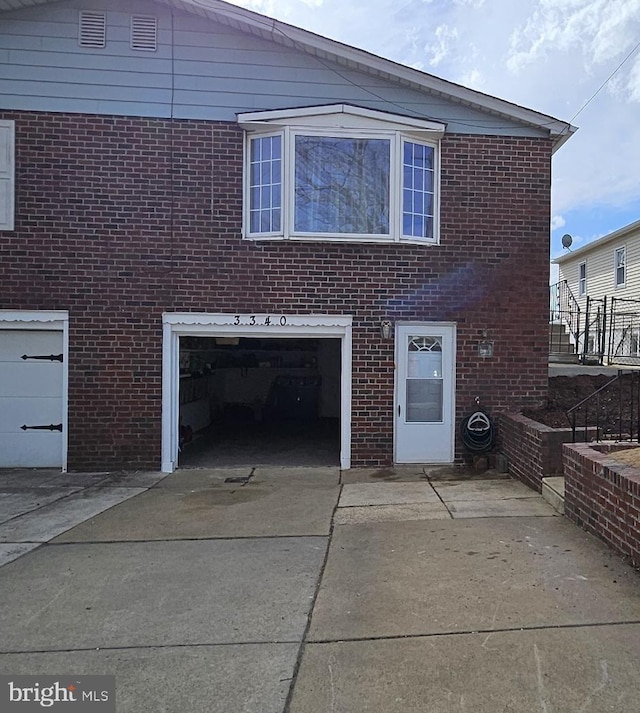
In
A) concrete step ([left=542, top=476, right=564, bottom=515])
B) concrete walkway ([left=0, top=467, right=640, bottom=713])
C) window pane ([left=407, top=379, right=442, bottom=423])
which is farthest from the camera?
window pane ([left=407, top=379, right=442, bottom=423])

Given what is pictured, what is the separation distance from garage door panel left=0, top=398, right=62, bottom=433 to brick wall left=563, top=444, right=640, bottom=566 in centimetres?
683

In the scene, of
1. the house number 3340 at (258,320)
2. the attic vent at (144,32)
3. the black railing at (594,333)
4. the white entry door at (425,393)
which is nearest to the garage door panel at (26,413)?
the house number 3340 at (258,320)

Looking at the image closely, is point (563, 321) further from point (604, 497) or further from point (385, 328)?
point (604, 497)

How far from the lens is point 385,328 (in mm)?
7961

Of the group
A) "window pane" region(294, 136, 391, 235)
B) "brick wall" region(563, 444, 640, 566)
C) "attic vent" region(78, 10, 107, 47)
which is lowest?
"brick wall" region(563, 444, 640, 566)

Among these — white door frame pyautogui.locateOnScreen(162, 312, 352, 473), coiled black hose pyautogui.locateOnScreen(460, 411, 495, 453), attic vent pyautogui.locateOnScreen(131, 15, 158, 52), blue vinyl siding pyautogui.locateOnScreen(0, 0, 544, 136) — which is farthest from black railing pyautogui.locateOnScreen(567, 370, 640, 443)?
attic vent pyautogui.locateOnScreen(131, 15, 158, 52)

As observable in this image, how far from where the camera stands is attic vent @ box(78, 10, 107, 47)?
25.3ft

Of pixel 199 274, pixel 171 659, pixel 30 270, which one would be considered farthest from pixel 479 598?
pixel 30 270

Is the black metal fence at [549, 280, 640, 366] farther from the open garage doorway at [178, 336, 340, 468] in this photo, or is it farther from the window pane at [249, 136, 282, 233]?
the window pane at [249, 136, 282, 233]

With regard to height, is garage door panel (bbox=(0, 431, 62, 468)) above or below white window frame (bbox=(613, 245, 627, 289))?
below

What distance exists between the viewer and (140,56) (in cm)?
779

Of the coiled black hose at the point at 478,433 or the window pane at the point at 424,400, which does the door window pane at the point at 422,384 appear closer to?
the window pane at the point at 424,400

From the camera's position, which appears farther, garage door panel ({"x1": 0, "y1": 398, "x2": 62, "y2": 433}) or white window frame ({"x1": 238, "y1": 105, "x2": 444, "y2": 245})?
garage door panel ({"x1": 0, "y1": 398, "x2": 62, "y2": 433})

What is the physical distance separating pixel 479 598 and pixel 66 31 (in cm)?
885
